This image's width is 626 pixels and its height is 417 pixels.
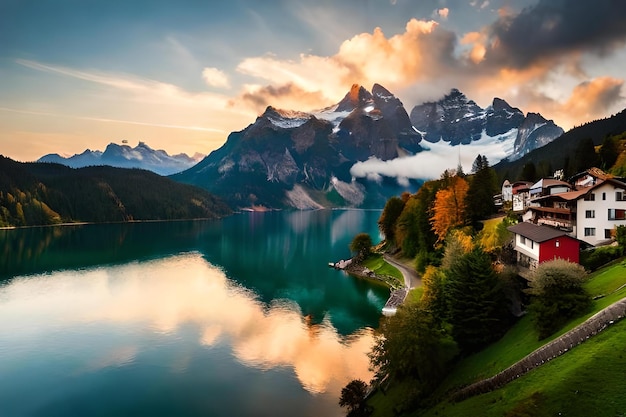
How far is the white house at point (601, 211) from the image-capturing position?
43594 millimetres

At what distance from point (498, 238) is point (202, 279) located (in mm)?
57195

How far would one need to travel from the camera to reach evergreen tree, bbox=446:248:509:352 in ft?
114

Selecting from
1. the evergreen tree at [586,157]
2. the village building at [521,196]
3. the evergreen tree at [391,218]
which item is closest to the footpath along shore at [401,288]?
the evergreen tree at [391,218]

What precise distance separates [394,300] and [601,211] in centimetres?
2834

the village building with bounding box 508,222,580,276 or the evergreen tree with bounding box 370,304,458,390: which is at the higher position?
the village building with bounding box 508,222,580,276

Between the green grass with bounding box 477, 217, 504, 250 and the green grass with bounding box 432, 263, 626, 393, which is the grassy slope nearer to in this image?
the green grass with bounding box 432, 263, 626, 393

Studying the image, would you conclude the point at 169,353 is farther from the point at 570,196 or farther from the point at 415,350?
the point at 570,196

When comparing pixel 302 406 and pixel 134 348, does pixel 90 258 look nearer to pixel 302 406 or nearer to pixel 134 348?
pixel 134 348

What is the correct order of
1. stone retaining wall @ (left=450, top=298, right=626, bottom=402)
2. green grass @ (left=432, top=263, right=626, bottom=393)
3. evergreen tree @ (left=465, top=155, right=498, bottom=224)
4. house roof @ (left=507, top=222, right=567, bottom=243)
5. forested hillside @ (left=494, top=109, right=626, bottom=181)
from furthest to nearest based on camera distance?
forested hillside @ (left=494, top=109, right=626, bottom=181)
evergreen tree @ (left=465, top=155, right=498, bottom=224)
house roof @ (left=507, top=222, right=567, bottom=243)
green grass @ (left=432, top=263, right=626, bottom=393)
stone retaining wall @ (left=450, top=298, right=626, bottom=402)

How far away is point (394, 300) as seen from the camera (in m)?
62.2

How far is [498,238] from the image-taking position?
5569 centimetres

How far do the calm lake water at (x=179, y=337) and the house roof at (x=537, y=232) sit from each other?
68.4ft

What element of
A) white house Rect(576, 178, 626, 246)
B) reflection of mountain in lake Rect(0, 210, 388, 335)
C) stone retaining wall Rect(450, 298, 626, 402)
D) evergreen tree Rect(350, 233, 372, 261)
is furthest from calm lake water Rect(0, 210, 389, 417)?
white house Rect(576, 178, 626, 246)

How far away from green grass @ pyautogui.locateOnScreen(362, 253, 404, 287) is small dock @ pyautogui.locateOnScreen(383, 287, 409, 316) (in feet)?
15.6
